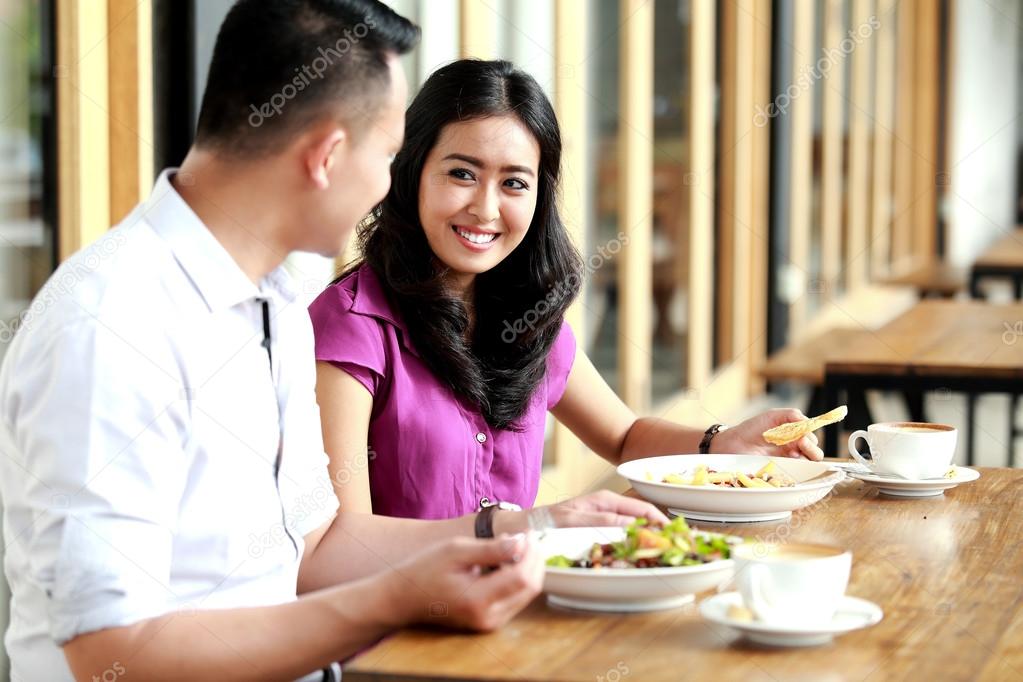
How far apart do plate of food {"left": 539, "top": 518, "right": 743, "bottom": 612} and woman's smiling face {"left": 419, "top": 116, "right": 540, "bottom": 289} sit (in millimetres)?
713

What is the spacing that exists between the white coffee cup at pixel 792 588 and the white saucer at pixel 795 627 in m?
0.01

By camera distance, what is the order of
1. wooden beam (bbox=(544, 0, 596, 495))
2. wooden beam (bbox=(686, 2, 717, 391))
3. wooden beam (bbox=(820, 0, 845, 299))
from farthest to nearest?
wooden beam (bbox=(820, 0, 845, 299)) < wooden beam (bbox=(686, 2, 717, 391)) < wooden beam (bbox=(544, 0, 596, 495))

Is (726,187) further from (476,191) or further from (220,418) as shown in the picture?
(220,418)

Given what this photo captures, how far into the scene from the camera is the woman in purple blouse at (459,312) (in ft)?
Result: 6.40

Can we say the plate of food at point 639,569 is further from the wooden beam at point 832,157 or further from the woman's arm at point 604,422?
the wooden beam at point 832,157

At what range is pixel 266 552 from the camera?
1.44 metres

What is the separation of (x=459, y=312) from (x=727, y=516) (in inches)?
21.4

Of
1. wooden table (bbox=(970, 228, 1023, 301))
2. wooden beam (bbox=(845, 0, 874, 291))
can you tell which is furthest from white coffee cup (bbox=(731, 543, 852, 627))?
wooden beam (bbox=(845, 0, 874, 291))

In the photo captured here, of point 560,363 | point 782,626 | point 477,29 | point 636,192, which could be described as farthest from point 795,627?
point 636,192

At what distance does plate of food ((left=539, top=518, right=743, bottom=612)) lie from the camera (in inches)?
50.3

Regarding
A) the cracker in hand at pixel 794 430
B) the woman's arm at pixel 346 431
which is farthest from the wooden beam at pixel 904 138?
the woman's arm at pixel 346 431

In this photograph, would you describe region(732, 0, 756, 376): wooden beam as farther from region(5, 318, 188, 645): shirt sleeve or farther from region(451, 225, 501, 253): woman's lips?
region(5, 318, 188, 645): shirt sleeve

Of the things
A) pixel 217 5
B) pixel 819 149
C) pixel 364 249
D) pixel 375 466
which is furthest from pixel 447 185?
pixel 819 149

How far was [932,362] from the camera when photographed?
2994 millimetres
